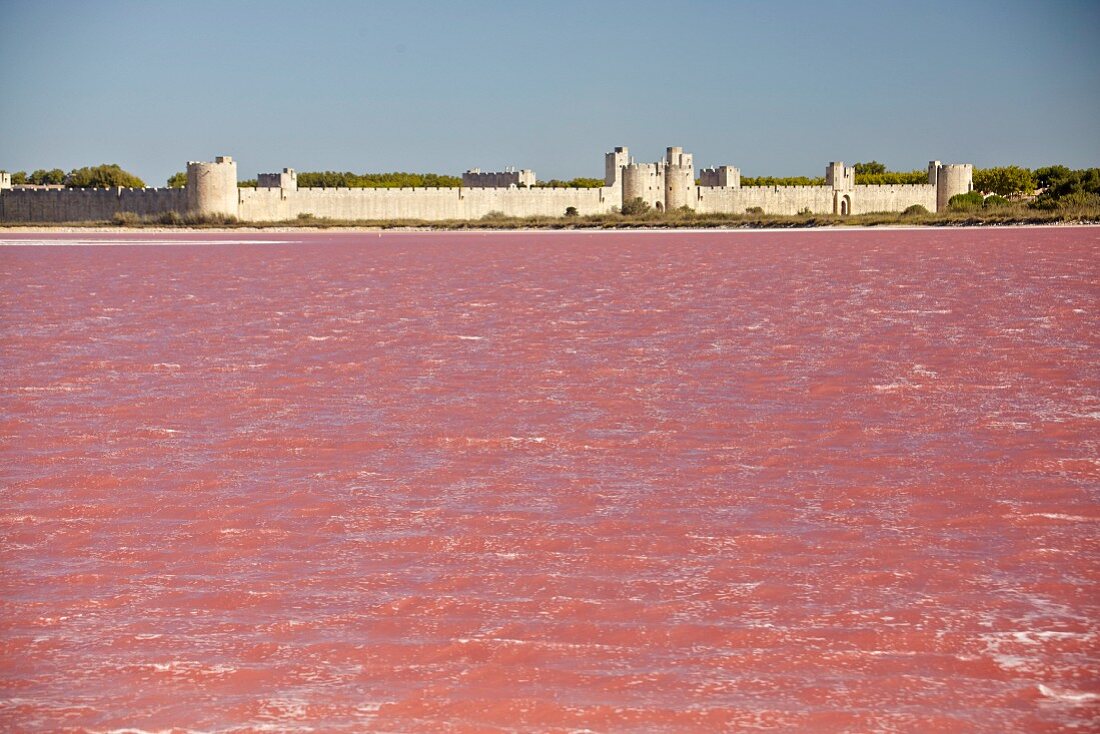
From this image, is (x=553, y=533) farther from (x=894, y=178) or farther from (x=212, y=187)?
(x=894, y=178)

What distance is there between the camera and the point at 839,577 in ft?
14.0

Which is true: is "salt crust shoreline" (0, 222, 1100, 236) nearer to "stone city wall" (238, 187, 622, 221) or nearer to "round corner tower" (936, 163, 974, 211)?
"stone city wall" (238, 187, 622, 221)

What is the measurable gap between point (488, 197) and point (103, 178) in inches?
909

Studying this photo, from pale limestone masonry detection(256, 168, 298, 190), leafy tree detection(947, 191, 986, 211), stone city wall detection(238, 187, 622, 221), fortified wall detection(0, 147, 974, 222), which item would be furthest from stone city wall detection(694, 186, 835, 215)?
pale limestone masonry detection(256, 168, 298, 190)

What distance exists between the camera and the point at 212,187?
150 ft

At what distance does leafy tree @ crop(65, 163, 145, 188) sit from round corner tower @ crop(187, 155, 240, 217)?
19958mm

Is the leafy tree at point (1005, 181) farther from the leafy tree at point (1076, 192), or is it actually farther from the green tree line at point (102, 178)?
the green tree line at point (102, 178)

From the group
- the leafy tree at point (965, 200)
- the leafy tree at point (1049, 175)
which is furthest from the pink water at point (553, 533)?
the leafy tree at point (1049, 175)

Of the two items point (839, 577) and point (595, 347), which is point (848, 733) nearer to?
point (839, 577)

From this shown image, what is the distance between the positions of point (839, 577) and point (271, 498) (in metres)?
2.18

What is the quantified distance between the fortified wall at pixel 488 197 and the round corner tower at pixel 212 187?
3cm

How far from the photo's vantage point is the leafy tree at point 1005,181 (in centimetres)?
6962

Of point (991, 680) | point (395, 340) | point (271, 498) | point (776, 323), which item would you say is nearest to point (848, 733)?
point (991, 680)

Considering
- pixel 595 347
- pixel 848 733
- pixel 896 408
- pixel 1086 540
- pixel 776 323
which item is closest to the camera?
pixel 848 733
